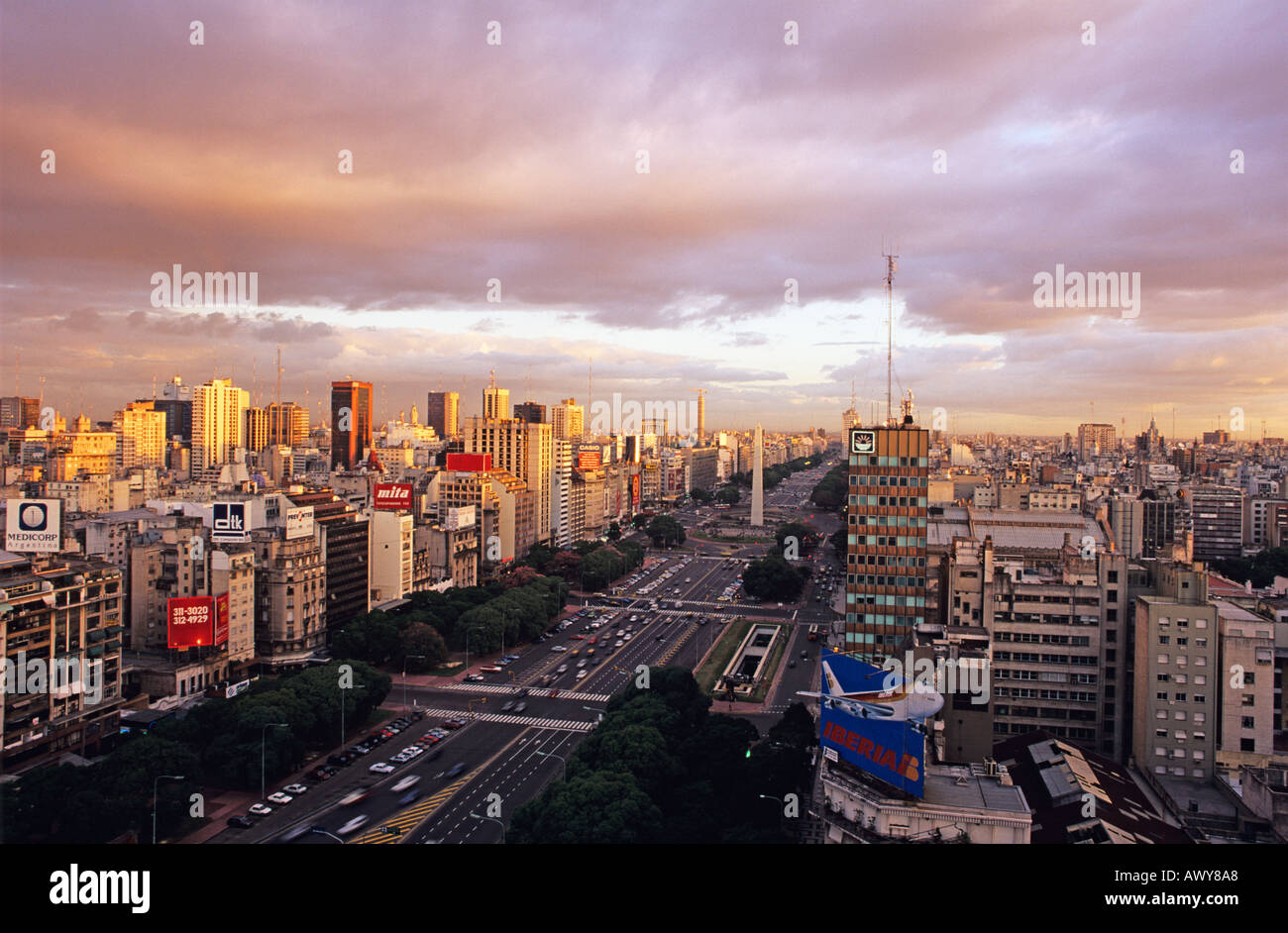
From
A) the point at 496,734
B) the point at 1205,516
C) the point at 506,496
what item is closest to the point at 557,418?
the point at 506,496

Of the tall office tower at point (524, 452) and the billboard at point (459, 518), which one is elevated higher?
the tall office tower at point (524, 452)

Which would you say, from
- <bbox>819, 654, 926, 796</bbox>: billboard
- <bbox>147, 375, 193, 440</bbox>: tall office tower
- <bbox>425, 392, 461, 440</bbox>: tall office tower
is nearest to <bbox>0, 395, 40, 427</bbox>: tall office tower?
<bbox>147, 375, 193, 440</bbox>: tall office tower

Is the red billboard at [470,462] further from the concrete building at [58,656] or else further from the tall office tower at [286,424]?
the tall office tower at [286,424]

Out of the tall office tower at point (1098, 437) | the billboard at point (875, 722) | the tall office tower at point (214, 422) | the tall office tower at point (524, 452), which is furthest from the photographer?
the tall office tower at point (1098, 437)

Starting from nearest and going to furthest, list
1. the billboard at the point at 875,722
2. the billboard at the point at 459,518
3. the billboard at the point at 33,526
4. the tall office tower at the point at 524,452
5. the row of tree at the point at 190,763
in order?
1. the billboard at the point at 875,722
2. the row of tree at the point at 190,763
3. the billboard at the point at 33,526
4. the billboard at the point at 459,518
5. the tall office tower at the point at 524,452

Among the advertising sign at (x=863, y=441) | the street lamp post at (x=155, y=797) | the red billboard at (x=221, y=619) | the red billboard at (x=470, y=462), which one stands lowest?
the street lamp post at (x=155, y=797)

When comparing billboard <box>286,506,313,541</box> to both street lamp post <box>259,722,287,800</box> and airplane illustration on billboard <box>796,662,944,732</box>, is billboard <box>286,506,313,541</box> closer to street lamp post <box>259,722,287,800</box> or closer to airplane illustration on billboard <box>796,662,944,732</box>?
street lamp post <box>259,722,287,800</box>

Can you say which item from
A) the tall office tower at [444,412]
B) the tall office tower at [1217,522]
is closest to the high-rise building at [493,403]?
the tall office tower at [444,412]
